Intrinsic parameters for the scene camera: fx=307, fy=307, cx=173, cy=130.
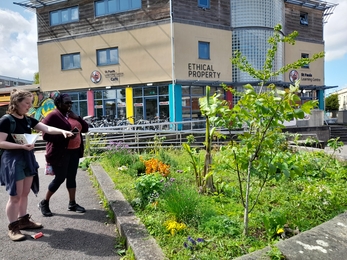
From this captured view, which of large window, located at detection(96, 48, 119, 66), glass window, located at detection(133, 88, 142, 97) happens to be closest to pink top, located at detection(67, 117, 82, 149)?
glass window, located at detection(133, 88, 142, 97)

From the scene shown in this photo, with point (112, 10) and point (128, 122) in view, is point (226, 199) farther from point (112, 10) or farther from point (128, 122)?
point (112, 10)

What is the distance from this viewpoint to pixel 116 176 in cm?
604

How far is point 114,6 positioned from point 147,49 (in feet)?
12.9

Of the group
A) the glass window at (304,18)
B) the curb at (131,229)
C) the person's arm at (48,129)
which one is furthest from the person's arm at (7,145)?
the glass window at (304,18)

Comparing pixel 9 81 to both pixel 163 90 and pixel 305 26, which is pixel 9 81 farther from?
pixel 305 26

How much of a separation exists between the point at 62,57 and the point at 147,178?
20496 mm

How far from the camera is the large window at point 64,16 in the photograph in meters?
21.7

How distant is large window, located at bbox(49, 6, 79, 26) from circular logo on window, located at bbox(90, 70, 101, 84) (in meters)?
4.02

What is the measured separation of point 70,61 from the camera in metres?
22.1

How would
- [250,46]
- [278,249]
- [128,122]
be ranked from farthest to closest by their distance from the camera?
[250,46], [128,122], [278,249]

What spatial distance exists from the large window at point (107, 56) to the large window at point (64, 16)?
3.17 m

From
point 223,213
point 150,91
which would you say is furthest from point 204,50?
point 223,213

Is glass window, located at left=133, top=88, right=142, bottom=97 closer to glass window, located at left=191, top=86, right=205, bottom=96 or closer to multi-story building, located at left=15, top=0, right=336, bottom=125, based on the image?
multi-story building, located at left=15, top=0, right=336, bottom=125

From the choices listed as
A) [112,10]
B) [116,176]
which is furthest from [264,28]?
[116,176]
